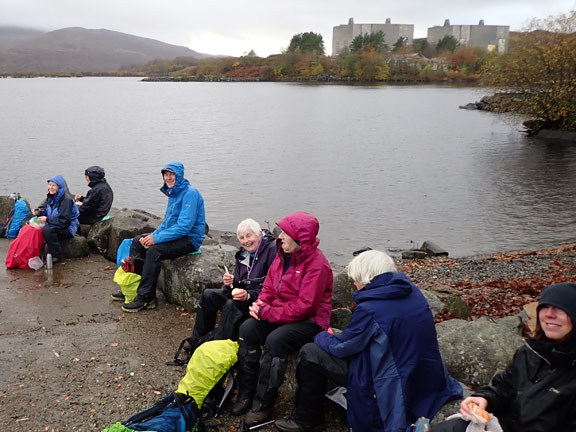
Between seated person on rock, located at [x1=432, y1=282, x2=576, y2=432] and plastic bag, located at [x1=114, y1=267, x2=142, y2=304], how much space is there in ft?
16.7

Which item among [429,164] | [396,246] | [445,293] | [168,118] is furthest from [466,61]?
[445,293]

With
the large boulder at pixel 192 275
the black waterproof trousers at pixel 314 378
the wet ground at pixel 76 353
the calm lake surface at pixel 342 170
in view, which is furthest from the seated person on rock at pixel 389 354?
the calm lake surface at pixel 342 170

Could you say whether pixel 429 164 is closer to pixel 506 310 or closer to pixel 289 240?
pixel 506 310

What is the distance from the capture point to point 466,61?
138125mm

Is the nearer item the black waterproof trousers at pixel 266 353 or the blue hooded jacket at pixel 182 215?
the black waterproof trousers at pixel 266 353

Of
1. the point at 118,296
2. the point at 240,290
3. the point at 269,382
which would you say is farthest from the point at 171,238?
the point at 269,382

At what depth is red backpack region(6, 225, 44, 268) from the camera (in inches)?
365

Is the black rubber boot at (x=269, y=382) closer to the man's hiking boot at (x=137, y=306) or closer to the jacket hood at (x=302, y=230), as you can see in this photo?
the jacket hood at (x=302, y=230)

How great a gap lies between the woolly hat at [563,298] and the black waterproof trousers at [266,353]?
7.22ft

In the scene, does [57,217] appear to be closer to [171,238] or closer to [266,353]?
[171,238]

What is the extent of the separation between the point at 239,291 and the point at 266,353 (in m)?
0.89

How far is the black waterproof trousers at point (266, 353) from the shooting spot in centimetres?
491

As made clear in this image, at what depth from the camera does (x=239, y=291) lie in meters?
5.68

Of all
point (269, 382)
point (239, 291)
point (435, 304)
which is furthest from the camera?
point (435, 304)
